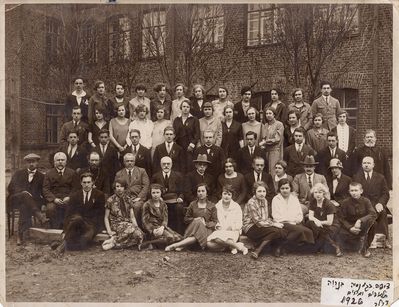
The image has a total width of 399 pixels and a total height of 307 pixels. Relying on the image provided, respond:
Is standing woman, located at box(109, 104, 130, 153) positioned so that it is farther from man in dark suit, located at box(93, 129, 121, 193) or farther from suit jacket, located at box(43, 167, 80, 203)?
suit jacket, located at box(43, 167, 80, 203)

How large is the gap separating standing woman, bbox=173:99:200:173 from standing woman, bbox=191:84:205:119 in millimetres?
45

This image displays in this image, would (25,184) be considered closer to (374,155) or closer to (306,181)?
(306,181)

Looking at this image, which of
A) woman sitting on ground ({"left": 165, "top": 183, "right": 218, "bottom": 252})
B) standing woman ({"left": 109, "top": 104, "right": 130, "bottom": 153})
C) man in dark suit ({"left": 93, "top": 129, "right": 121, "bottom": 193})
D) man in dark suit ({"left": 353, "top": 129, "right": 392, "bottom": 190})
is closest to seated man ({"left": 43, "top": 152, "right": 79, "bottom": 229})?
man in dark suit ({"left": 93, "top": 129, "right": 121, "bottom": 193})

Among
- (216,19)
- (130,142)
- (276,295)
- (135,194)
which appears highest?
(216,19)

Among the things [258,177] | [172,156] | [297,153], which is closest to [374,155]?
[297,153]

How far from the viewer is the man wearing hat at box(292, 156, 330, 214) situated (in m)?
4.86

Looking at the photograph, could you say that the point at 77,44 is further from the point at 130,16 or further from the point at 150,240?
the point at 150,240

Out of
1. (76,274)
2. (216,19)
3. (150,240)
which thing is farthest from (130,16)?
(76,274)

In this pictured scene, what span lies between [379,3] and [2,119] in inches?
152

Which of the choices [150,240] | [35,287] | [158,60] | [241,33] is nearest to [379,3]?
[241,33]

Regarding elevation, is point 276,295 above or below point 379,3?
below

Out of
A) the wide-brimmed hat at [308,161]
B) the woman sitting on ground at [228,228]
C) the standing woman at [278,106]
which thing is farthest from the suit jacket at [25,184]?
the wide-brimmed hat at [308,161]

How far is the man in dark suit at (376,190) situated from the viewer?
4.81 metres

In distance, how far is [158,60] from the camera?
4945 millimetres
